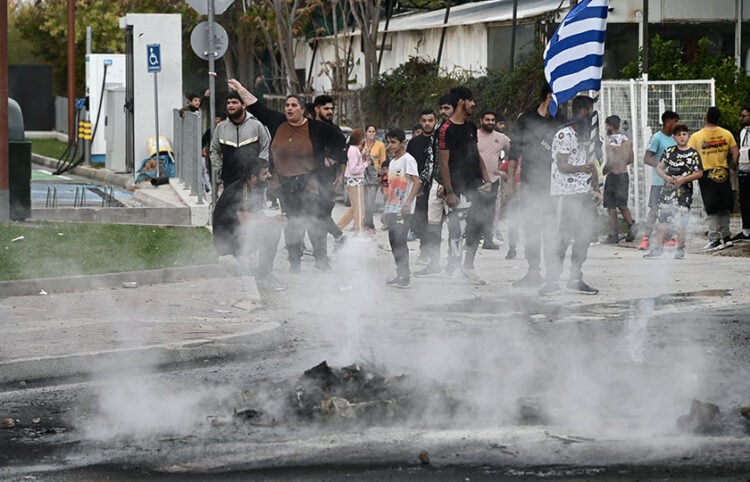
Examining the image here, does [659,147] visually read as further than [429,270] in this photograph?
Yes

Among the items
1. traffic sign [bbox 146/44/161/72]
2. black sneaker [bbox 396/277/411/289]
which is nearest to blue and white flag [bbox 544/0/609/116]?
black sneaker [bbox 396/277/411/289]

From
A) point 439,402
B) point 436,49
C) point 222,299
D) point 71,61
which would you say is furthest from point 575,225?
point 71,61

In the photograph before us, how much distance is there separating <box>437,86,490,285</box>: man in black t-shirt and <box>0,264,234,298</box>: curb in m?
2.05

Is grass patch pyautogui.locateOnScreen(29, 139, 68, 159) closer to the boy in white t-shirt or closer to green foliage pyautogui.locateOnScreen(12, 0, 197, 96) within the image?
green foliage pyautogui.locateOnScreen(12, 0, 197, 96)

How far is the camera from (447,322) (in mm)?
9516

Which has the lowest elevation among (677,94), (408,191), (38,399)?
(38,399)

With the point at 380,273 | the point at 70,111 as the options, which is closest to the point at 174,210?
the point at 380,273

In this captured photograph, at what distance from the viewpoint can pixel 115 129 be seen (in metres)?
26.9

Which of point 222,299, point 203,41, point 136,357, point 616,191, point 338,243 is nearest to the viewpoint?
point 136,357

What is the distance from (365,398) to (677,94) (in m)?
11.4

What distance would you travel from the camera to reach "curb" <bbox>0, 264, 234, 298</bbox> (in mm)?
10648

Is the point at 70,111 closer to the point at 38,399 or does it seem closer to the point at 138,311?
the point at 138,311

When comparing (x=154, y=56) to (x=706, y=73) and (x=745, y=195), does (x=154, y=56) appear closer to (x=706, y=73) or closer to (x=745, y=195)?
(x=706, y=73)

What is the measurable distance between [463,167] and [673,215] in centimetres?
310
